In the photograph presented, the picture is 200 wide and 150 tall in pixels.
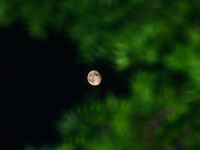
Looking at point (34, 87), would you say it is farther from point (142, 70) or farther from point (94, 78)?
point (142, 70)

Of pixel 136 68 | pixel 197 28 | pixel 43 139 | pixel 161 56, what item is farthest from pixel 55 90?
pixel 197 28

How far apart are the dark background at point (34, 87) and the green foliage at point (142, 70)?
963 millimetres

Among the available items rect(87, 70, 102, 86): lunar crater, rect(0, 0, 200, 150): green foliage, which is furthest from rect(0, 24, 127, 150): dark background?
rect(0, 0, 200, 150): green foliage

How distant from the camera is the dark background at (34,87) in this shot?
6.16ft

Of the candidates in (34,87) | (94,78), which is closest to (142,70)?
(94,78)

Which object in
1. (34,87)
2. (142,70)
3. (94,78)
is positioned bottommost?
(142,70)

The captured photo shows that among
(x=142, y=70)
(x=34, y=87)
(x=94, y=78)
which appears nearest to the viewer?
(x=142, y=70)

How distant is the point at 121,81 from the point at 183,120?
44.5 inches

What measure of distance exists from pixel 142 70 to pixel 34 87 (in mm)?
1288

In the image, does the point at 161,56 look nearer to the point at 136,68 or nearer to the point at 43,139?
the point at 136,68

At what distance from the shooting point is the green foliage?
704mm

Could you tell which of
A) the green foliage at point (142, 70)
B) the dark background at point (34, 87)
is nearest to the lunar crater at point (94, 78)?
the dark background at point (34, 87)

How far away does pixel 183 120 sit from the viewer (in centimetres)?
73

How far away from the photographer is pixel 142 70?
871 mm
